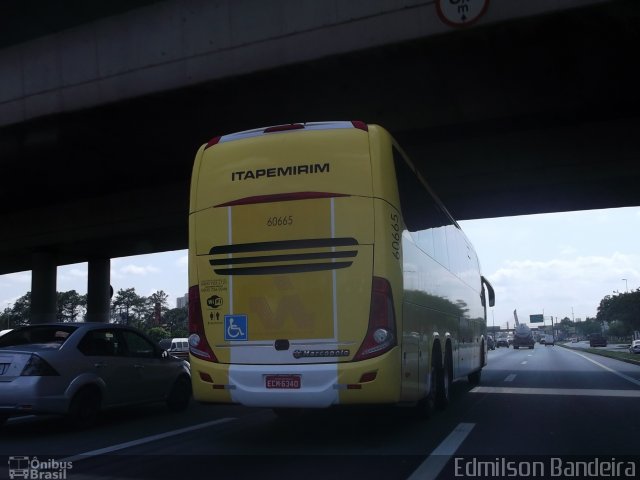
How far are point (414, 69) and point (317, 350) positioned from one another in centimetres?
739

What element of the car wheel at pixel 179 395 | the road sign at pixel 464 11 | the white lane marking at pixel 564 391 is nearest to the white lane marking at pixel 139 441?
the car wheel at pixel 179 395

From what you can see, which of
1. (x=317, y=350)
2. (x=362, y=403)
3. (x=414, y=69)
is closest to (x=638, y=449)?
(x=362, y=403)

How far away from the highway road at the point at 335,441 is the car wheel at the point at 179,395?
172mm

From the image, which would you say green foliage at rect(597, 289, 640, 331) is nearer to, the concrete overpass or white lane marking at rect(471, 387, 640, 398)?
the concrete overpass

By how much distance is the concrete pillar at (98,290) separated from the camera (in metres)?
31.6

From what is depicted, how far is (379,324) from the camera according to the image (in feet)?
23.1

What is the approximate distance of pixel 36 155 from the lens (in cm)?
1720


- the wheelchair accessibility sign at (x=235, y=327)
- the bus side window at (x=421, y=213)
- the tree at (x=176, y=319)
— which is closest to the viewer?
the wheelchair accessibility sign at (x=235, y=327)

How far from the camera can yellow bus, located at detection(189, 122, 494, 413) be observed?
7.04 metres

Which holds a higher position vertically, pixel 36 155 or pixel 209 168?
pixel 36 155

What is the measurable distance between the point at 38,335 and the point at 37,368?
1.23 metres

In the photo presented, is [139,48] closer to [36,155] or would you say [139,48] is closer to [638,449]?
[36,155]

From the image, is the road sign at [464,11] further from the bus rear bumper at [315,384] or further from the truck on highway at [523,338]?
the truck on highway at [523,338]

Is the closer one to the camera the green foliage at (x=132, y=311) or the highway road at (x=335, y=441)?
the highway road at (x=335, y=441)
